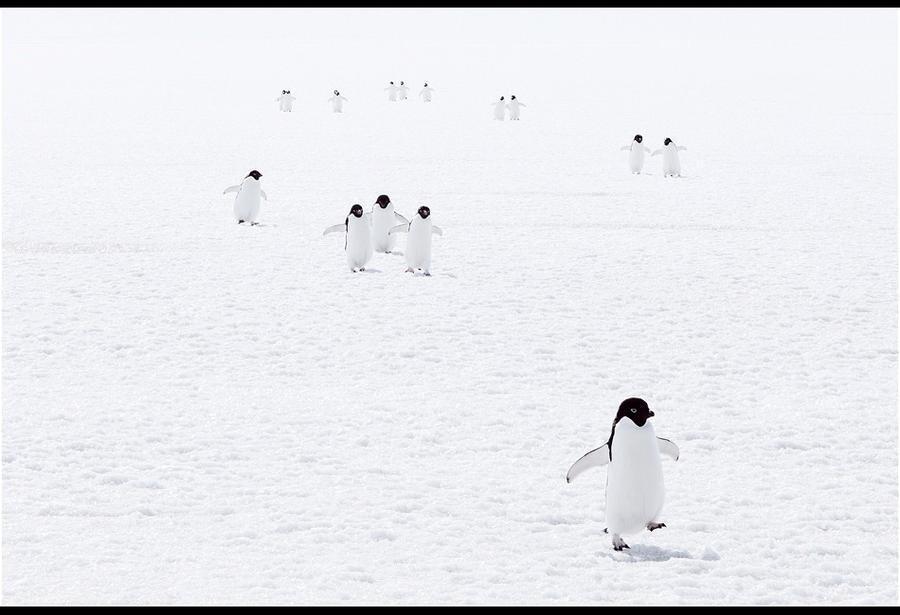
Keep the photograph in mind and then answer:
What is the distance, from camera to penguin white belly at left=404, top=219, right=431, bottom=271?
11398mm

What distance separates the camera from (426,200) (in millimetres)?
17391

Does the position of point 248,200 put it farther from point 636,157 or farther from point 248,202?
point 636,157

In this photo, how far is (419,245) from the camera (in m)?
11.5

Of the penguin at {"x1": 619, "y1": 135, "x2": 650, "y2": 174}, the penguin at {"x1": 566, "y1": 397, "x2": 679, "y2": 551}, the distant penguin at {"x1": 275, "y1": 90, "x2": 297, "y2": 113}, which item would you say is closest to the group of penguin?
the penguin at {"x1": 566, "y1": 397, "x2": 679, "y2": 551}

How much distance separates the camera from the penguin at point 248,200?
14.4m

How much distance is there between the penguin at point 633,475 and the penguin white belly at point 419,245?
20.8 ft

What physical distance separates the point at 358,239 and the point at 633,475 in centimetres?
690

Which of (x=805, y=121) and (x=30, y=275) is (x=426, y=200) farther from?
(x=805, y=121)

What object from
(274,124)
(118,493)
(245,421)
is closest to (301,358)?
(245,421)

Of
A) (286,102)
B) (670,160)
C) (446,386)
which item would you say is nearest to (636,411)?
(446,386)

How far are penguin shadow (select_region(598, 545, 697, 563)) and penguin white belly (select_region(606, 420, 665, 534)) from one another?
0.36ft

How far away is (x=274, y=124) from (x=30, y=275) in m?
20.5

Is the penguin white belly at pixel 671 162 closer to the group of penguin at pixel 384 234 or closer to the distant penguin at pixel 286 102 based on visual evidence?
the group of penguin at pixel 384 234

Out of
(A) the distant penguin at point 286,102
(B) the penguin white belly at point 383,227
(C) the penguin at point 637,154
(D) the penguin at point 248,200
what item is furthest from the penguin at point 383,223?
(A) the distant penguin at point 286,102
